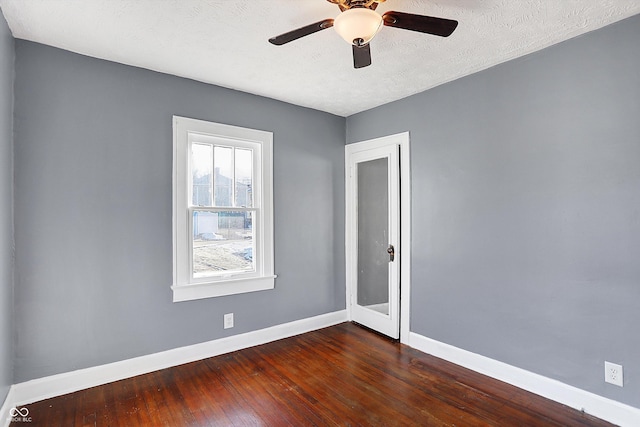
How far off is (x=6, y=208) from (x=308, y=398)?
2427 millimetres

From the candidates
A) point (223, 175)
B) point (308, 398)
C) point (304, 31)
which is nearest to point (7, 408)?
point (308, 398)

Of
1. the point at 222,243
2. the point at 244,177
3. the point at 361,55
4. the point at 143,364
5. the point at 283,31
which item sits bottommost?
the point at 143,364

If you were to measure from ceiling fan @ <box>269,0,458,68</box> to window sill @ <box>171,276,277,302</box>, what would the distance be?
87.4 inches

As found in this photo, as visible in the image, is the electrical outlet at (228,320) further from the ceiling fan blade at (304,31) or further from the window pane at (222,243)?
the ceiling fan blade at (304,31)

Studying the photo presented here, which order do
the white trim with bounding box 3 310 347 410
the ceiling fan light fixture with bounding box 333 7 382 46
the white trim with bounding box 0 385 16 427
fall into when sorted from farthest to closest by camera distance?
the white trim with bounding box 3 310 347 410 < the white trim with bounding box 0 385 16 427 < the ceiling fan light fixture with bounding box 333 7 382 46

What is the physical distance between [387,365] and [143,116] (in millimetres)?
3018

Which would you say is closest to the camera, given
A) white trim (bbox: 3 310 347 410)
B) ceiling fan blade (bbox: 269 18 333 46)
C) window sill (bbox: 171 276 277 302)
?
ceiling fan blade (bbox: 269 18 333 46)

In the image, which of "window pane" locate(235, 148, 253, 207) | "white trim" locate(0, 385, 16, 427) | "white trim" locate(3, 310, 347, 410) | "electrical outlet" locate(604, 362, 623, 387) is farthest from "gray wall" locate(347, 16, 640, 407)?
"white trim" locate(0, 385, 16, 427)

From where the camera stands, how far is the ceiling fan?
167 centimetres

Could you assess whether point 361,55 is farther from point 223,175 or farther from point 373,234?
point 373,234

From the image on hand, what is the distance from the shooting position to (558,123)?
8.09ft

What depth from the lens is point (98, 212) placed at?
2662mm

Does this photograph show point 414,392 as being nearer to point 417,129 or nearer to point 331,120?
point 417,129

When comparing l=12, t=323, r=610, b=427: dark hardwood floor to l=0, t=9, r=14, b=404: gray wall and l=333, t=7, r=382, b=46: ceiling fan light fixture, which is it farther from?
l=333, t=7, r=382, b=46: ceiling fan light fixture
